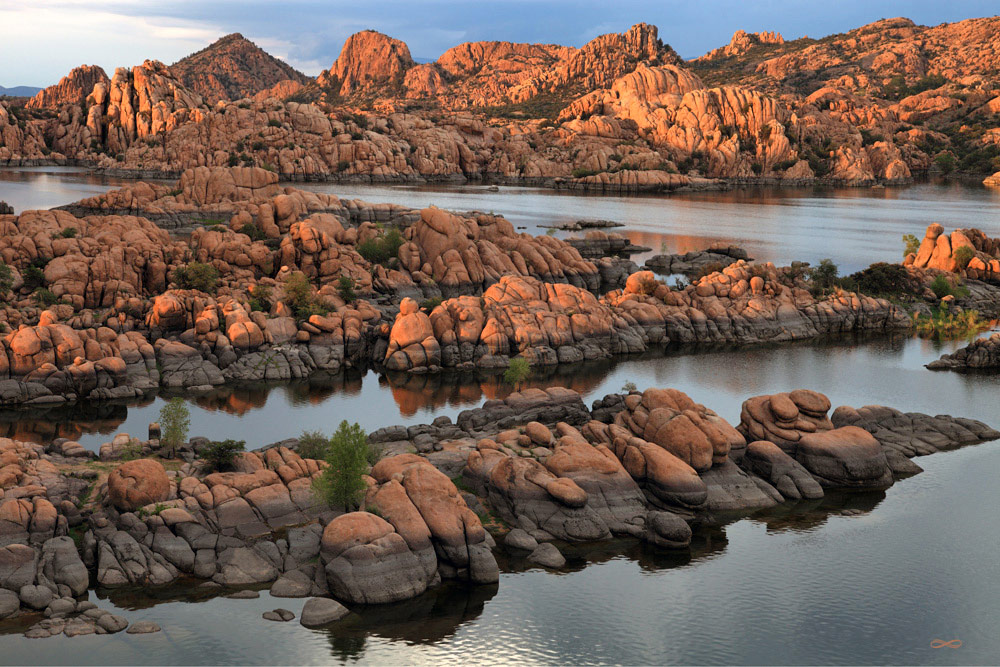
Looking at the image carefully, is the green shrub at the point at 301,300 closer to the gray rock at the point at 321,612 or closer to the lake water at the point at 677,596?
the lake water at the point at 677,596

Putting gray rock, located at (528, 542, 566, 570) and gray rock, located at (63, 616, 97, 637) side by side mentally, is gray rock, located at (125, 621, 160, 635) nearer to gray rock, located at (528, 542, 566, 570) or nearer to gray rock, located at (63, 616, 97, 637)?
gray rock, located at (63, 616, 97, 637)

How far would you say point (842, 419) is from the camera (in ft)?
158

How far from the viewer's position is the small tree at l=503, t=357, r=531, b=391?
2419 inches

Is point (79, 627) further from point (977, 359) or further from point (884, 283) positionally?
point (884, 283)

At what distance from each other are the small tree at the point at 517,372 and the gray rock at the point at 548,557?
85.6ft

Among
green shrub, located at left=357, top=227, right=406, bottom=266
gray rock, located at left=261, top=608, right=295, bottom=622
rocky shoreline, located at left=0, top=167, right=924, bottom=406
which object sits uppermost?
green shrub, located at left=357, top=227, right=406, bottom=266

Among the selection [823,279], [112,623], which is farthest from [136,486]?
[823,279]

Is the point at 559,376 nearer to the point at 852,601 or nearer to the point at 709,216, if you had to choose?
the point at 852,601

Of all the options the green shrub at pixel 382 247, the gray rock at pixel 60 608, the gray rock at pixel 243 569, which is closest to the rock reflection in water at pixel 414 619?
the gray rock at pixel 243 569

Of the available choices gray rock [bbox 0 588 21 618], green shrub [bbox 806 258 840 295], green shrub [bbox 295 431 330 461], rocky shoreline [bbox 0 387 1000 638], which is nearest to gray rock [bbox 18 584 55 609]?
rocky shoreline [bbox 0 387 1000 638]

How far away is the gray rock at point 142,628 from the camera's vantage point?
93.3 ft

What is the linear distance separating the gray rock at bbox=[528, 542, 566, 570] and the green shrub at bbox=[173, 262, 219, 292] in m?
45.8

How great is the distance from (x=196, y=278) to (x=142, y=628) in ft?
154

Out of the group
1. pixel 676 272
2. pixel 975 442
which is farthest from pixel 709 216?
pixel 975 442
